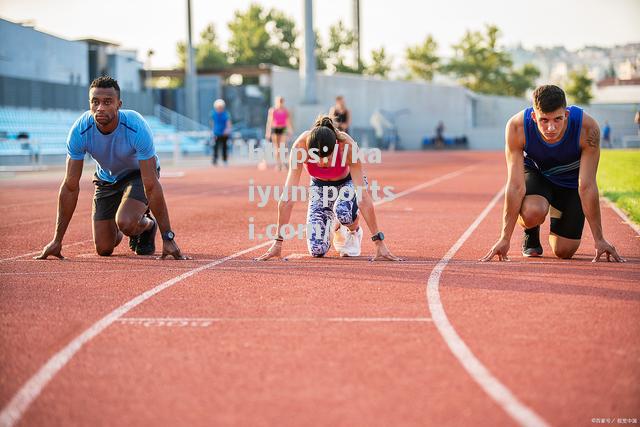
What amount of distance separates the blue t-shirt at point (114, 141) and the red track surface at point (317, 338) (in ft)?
3.29

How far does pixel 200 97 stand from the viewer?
2130 inches

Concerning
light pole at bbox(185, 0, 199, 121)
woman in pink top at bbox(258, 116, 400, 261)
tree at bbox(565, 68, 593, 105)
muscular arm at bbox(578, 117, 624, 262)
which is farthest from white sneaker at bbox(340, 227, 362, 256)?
tree at bbox(565, 68, 593, 105)

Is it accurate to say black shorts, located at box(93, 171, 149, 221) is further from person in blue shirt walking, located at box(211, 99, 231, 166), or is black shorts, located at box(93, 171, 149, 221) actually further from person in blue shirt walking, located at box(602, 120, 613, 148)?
person in blue shirt walking, located at box(602, 120, 613, 148)

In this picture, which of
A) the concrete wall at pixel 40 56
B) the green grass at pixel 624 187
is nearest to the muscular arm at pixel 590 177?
the green grass at pixel 624 187

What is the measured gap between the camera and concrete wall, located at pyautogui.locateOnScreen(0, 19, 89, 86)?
120 feet

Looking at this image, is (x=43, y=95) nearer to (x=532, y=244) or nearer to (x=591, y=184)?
(x=532, y=244)

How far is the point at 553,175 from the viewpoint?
8734 millimetres

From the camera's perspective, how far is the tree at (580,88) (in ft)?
249

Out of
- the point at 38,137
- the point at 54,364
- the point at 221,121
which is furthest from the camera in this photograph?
the point at 38,137

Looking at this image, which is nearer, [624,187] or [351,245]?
[351,245]

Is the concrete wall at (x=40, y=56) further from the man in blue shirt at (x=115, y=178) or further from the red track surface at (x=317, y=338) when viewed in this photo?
the red track surface at (x=317, y=338)

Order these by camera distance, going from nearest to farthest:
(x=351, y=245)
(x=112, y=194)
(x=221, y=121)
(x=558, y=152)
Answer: (x=558, y=152) → (x=351, y=245) → (x=112, y=194) → (x=221, y=121)

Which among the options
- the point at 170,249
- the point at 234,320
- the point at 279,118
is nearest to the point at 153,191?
the point at 170,249

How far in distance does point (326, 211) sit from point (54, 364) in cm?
469
